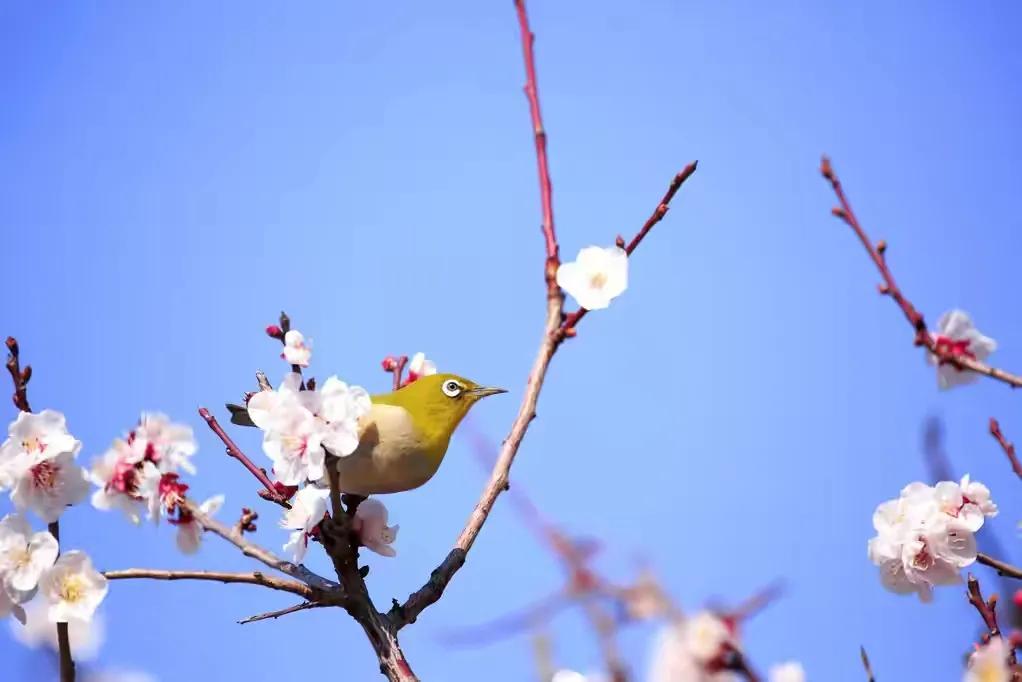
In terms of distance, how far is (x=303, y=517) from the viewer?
9.37ft

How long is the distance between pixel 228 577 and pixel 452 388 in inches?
42.3

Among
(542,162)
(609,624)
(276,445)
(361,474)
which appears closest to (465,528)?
(361,474)

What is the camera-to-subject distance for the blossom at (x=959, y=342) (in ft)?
9.17

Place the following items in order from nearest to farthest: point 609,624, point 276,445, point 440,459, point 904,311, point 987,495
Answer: point 609,624 → point 904,311 → point 276,445 → point 987,495 → point 440,459

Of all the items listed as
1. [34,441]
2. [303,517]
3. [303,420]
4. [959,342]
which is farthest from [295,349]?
[959,342]

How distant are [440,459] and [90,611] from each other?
1166mm

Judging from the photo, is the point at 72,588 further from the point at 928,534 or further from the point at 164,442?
the point at 928,534

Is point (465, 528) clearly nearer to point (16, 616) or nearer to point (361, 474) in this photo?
point (361, 474)

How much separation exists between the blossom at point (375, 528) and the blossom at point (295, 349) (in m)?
0.60

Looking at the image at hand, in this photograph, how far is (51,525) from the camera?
2.85 m

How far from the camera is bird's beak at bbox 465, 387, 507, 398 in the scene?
11.9ft

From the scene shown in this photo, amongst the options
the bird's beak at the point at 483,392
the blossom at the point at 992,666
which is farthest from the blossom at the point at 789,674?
the bird's beak at the point at 483,392

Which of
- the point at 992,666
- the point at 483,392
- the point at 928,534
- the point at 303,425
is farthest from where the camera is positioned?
the point at 483,392

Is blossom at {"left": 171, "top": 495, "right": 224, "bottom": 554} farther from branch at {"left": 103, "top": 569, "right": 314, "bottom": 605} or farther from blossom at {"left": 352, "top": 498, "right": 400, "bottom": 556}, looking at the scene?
blossom at {"left": 352, "top": 498, "right": 400, "bottom": 556}
